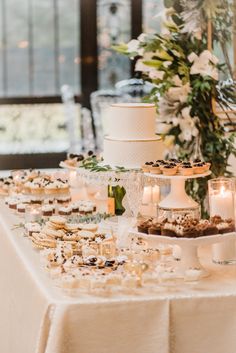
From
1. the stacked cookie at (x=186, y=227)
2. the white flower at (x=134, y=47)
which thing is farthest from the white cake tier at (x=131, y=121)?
the stacked cookie at (x=186, y=227)

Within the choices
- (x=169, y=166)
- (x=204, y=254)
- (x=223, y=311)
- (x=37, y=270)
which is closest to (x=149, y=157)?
(x=169, y=166)

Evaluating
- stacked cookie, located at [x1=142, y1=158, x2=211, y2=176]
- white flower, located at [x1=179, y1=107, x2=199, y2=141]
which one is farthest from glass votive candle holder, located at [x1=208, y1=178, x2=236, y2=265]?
white flower, located at [x1=179, y1=107, x2=199, y2=141]

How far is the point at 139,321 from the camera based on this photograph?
291cm

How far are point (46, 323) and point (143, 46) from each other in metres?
2.09

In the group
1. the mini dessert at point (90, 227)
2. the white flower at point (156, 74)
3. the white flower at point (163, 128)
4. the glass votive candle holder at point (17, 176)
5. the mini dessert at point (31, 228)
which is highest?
the white flower at point (156, 74)

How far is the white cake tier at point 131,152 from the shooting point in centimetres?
405

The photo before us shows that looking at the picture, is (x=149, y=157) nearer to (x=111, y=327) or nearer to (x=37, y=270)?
(x=37, y=270)

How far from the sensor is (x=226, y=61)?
4.87 meters

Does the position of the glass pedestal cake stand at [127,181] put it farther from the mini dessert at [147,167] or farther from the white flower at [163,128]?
the white flower at [163,128]

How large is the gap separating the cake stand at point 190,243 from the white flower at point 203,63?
5.06ft

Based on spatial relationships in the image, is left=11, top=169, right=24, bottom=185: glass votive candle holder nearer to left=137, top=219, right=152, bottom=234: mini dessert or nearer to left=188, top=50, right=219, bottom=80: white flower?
left=188, top=50, right=219, bottom=80: white flower

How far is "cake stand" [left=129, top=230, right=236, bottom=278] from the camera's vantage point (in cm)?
306

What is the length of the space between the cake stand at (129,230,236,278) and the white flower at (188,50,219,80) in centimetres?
154

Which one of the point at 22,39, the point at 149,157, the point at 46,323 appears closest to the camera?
the point at 46,323
